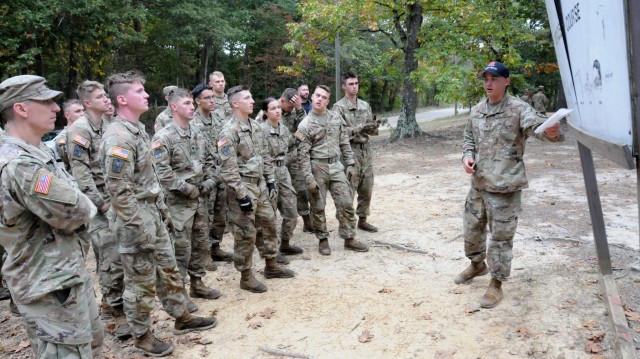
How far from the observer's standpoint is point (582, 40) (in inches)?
95.9

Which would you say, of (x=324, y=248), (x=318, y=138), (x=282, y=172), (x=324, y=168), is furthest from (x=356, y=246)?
(x=318, y=138)

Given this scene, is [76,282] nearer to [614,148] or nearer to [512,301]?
[614,148]

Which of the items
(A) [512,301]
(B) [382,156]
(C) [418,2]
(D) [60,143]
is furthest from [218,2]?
(A) [512,301]

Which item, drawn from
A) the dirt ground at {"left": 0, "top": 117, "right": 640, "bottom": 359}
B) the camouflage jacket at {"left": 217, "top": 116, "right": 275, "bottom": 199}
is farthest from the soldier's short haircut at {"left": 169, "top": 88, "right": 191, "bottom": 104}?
the dirt ground at {"left": 0, "top": 117, "right": 640, "bottom": 359}

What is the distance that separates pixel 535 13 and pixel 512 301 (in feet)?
49.2

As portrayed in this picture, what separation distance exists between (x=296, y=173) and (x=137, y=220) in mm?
3588

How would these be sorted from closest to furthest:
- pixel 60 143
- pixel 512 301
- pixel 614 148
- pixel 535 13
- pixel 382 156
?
pixel 614 148
pixel 512 301
pixel 60 143
pixel 382 156
pixel 535 13

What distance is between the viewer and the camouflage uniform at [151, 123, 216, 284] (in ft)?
16.2

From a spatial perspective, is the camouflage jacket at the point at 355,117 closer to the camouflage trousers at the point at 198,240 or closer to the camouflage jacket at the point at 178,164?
the camouflage jacket at the point at 178,164

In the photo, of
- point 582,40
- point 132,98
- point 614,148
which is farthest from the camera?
point 132,98

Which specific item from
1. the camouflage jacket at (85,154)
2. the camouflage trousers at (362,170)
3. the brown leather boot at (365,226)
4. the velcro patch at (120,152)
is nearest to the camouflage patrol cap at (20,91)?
the velcro patch at (120,152)

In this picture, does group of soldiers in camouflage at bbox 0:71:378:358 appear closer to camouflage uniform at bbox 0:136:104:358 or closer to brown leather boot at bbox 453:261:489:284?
camouflage uniform at bbox 0:136:104:358

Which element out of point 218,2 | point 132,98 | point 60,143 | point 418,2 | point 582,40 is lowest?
point 60,143

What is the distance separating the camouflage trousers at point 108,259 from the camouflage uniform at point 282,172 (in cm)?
200
